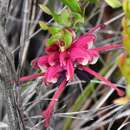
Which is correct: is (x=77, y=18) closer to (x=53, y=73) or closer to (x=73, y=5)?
(x=73, y=5)

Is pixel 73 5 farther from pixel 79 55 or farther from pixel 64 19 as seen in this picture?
pixel 79 55

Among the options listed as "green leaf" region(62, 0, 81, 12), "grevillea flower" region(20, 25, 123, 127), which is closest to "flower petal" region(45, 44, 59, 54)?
"grevillea flower" region(20, 25, 123, 127)

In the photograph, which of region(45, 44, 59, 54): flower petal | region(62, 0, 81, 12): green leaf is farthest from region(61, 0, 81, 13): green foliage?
region(45, 44, 59, 54): flower petal

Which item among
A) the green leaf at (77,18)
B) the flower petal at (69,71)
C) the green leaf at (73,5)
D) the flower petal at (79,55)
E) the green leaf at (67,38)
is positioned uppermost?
the green leaf at (73,5)

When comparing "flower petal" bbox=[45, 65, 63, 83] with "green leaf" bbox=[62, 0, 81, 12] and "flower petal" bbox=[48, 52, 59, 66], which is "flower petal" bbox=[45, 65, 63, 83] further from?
"green leaf" bbox=[62, 0, 81, 12]

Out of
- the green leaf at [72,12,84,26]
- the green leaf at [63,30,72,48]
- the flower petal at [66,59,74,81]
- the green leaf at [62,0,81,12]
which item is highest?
the green leaf at [62,0,81,12]

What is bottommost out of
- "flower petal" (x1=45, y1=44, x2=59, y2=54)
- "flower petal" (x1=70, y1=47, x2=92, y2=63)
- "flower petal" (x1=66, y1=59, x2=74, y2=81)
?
"flower petal" (x1=66, y1=59, x2=74, y2=81)

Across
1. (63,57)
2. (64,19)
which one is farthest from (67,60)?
(64,19)

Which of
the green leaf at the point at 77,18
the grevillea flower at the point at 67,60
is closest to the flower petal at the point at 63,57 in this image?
the grevillea flower at the point at 67,60

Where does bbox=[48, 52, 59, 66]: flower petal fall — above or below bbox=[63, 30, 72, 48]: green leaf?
below

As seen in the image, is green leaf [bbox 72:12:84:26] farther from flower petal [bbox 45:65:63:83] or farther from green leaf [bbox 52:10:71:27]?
flower petal [bbox 45:65:63:83]

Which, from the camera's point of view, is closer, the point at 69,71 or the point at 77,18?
the point at 69,71

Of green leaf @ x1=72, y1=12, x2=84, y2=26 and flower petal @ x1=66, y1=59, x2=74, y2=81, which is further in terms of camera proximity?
green leaf @ x1=72, y1=12, x2=84, y2=26

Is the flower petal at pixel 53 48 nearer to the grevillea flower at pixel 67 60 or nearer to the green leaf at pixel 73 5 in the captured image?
the grevillea flower at pixel 67 60
